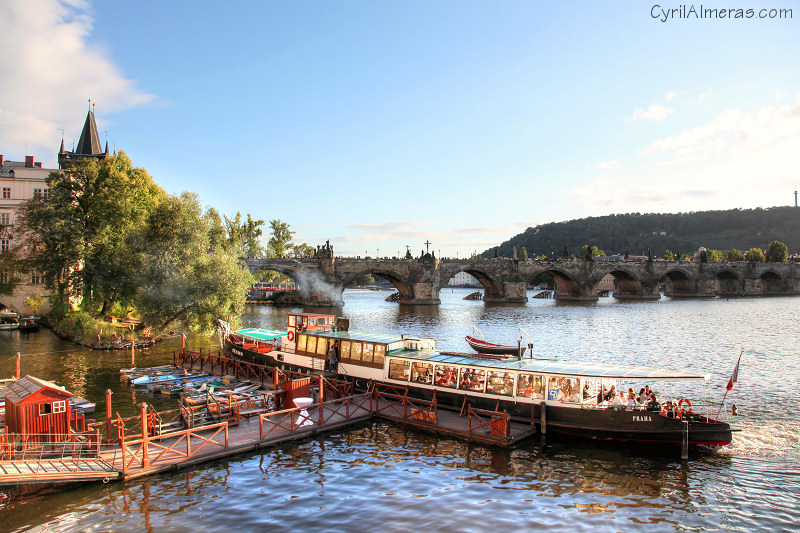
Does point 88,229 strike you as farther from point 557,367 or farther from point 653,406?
point 653,406

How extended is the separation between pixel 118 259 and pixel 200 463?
32445 millimetres

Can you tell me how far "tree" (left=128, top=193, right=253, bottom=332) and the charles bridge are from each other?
45.1 m

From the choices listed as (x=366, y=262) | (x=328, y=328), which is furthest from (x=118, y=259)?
(x=366, y=262)

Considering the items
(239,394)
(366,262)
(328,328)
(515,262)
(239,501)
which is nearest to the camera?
(239,501)

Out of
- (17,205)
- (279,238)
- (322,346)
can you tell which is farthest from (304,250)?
(322,346)

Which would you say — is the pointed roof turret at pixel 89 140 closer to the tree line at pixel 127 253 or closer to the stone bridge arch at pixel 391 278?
the tree line at pixel 127 253

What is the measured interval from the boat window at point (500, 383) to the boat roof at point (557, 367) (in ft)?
1.03

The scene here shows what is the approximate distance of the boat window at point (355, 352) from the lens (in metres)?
27.9

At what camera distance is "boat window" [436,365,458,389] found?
2425cm

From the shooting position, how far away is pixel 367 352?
2755 centimetres

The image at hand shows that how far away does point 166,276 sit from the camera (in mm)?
42875

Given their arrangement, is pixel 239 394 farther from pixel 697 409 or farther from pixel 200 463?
pixel 697 409

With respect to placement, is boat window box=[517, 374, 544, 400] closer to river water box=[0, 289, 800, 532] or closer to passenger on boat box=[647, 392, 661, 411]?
river water box=[0, 289, 800, 532]

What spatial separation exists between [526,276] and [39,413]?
104 metres
